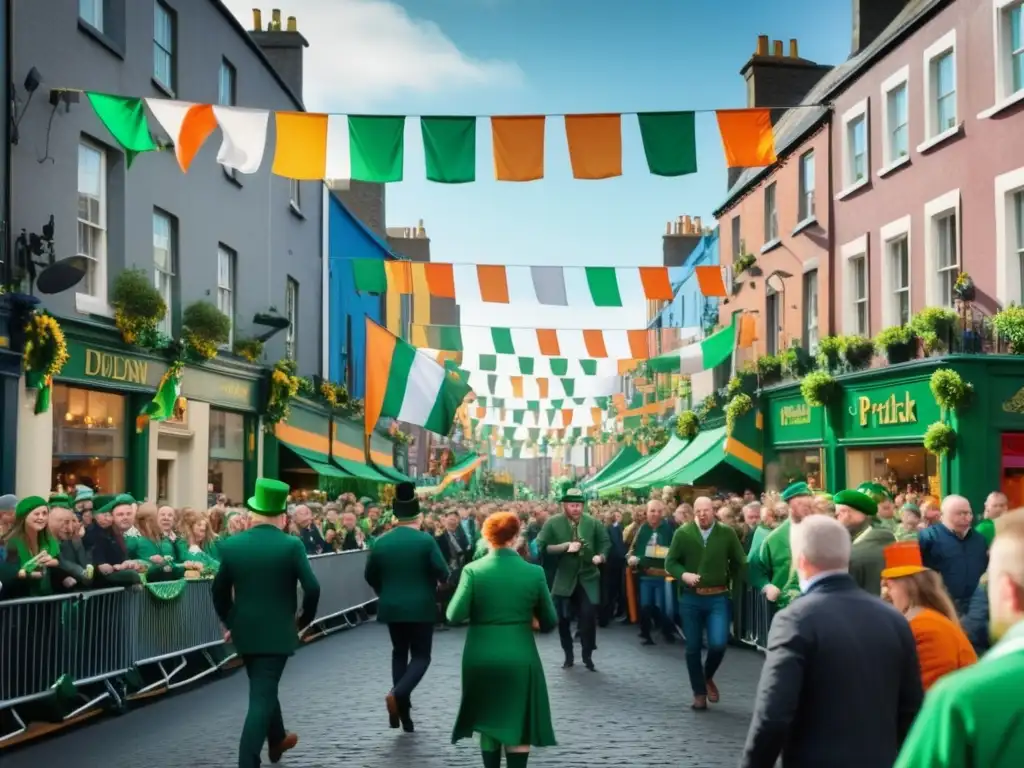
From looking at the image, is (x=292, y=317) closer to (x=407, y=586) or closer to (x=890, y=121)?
(x=890, y=121)

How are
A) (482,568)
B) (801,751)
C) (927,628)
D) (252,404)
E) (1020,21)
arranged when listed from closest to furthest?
1. (801,751)
2. (927,628)
3. (482,568)
4. (1020,21)
5. (252,404)

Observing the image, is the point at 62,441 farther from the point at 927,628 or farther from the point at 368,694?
the point at 927,628

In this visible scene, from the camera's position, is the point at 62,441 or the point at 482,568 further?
the point at 62,441

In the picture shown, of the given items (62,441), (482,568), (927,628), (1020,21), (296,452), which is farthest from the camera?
(296,452)

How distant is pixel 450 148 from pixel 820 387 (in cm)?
1008

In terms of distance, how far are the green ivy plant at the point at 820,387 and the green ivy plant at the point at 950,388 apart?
4.49 meters

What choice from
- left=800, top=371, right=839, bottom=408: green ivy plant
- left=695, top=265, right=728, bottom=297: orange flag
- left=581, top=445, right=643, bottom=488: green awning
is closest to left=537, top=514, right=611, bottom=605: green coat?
left=800, top=371, right=839, bottom=408: green ivy plant

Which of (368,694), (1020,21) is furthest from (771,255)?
(368,694)

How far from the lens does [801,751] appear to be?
15.5 ft

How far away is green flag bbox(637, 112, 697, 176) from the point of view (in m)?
15.5

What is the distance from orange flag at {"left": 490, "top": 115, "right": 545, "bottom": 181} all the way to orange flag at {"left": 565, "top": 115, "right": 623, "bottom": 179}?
36 cm

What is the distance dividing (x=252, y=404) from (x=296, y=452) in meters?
2.73

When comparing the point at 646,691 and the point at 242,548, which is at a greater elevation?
the point at 242,548

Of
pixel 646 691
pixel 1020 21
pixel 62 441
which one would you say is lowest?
pixel 646 691
